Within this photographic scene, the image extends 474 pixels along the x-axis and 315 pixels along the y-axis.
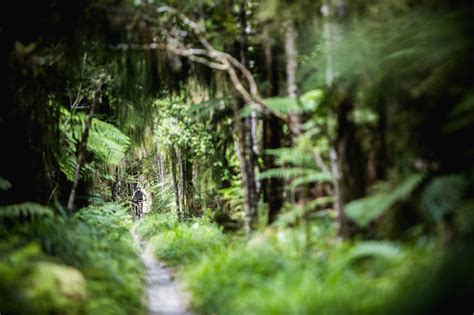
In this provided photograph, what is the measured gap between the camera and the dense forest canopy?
333 cm

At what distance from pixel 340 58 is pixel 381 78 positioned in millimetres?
499

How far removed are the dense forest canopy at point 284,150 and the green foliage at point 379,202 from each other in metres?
0.02

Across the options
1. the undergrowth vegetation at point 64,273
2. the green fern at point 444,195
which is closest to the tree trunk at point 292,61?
the green fern at point 444,195

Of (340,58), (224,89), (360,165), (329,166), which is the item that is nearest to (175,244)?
(224,89)

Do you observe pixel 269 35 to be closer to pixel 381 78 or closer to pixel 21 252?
pixel 381 78

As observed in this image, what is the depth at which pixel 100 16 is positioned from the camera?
6.17 meters

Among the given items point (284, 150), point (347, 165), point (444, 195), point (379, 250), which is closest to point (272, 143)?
point (284, 150)

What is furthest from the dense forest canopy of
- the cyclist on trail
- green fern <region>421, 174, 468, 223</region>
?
the cyclist on trail

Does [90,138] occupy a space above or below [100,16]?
below

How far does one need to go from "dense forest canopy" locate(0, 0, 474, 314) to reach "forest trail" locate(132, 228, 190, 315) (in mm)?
164

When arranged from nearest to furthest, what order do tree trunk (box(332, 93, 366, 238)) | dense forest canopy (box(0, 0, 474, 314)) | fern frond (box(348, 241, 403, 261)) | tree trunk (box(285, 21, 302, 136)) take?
dense forest canopy (box(0, 0, 474, 314))
fern frond (box(348, 241, 403, 261))
tree trunk (box(332, 93, 366, 238))
tree trunk (box(285, 21, 302, 136))

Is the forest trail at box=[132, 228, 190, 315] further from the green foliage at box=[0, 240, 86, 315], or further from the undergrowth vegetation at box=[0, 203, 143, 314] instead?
the green foliage at box=[0, 240, 86, 315]

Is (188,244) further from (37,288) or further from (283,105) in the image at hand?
(37,288)

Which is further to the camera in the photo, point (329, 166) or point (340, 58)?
point (329, 166)
